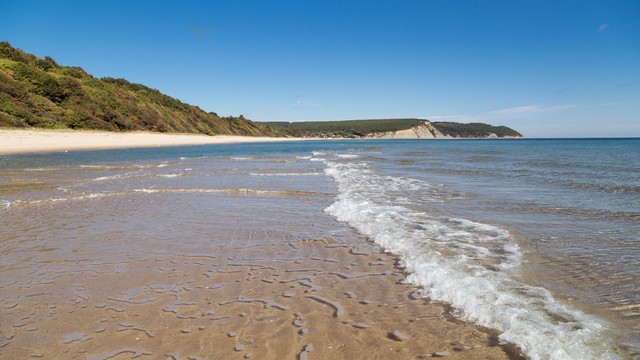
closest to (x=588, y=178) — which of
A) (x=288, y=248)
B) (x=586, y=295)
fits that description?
(x=586, y=295)

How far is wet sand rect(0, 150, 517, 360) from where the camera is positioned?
275 cm

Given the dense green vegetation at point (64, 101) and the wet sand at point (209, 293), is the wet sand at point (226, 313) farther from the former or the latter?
the dense green vegetation at point (64, 101)

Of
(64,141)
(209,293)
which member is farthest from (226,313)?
(64,141)

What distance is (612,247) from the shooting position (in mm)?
5168

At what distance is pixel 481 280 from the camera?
3.94 meters

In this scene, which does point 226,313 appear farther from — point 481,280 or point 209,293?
point 481,280

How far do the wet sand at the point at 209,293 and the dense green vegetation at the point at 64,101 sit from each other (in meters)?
37.2

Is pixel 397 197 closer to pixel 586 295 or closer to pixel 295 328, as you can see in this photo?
pixel 586 295

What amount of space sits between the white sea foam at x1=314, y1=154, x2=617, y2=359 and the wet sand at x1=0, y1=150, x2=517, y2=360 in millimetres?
231

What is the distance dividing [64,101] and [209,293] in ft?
171

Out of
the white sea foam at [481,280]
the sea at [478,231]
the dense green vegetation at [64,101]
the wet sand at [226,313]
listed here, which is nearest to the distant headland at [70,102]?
the dense green vegetation at [64,101]

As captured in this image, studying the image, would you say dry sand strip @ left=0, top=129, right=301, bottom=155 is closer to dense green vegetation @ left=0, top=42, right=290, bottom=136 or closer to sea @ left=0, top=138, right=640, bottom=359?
dense green vegetation @ left=0, top=42, right=290, bottom=136

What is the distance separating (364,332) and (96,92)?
60.6 metres

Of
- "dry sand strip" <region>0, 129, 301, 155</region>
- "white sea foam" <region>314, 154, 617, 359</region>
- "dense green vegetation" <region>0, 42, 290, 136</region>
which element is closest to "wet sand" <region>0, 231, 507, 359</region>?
"white sea foam" <region>314, 154, 617, 359</region>
